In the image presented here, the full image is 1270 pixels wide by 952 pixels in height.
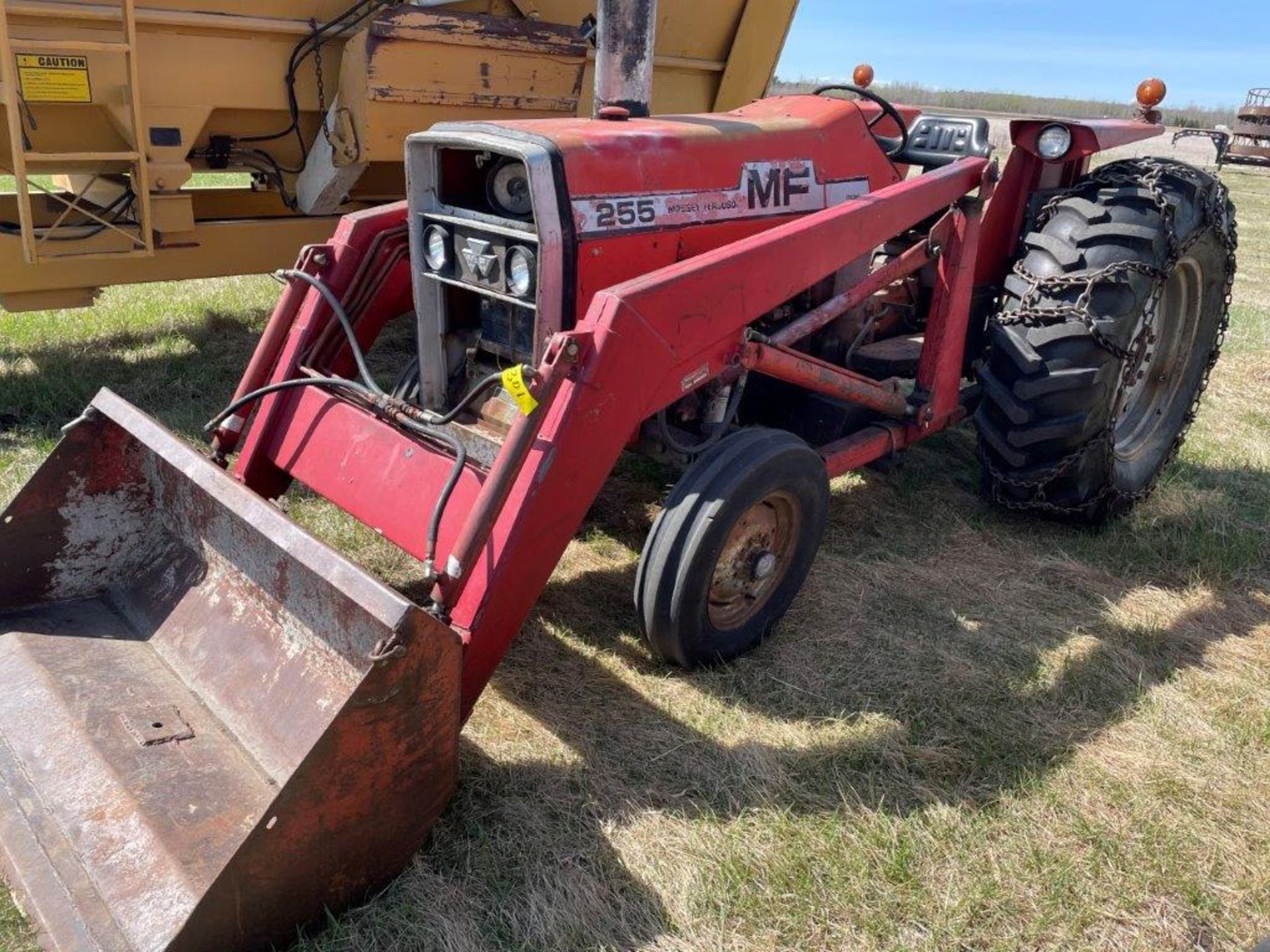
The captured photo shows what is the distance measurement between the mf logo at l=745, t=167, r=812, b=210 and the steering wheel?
50 cm

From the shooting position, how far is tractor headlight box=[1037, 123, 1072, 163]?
13.1ft

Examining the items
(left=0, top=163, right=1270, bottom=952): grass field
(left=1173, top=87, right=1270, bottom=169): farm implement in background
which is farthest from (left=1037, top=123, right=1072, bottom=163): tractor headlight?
(left=1173, top=87, right=1270, bottom=169): farm implement in background

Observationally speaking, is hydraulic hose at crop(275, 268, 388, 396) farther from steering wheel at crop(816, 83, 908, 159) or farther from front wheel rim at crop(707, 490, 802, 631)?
steering wheel at crop(816, 83, 908, 159)

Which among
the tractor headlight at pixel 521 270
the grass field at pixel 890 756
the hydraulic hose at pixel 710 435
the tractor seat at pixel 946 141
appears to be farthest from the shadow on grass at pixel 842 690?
the tractor seat at pixel 946 141

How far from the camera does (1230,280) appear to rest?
14.7 feet

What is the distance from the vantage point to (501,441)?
3.04 m

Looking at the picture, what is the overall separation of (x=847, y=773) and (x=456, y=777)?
1.07m

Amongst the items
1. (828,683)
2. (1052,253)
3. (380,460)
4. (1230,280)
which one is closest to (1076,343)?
(1052,253)

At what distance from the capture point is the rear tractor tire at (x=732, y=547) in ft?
→ 9.49

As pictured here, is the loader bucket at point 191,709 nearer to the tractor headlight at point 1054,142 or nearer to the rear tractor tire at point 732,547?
the rear tractor tire at point 732,547

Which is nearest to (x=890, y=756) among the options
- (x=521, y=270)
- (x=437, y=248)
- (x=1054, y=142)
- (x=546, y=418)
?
(x=546, y=418)

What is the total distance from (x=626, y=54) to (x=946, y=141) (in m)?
1.40

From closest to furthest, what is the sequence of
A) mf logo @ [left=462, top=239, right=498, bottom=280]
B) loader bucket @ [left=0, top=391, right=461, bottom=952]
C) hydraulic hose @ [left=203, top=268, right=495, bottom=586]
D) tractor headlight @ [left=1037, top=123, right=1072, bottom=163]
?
loader bucket @ [left=0, top=391, right=461, bottom=952] < hydraulic hose @ [left=203, top=268, right=495, bottom=586] < mf logo @ [left=462, top=239, right=498, bottom=280] < tractor headlight @ [left=1037, top=123, right=1072, bottom=163]

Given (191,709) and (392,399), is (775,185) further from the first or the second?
(191,709)
